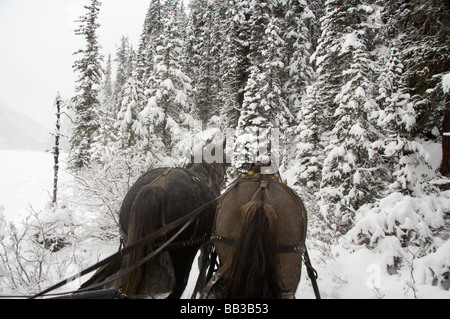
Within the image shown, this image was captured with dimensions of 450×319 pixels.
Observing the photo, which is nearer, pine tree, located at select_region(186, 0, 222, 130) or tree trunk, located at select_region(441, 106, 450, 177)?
tree trunk, located at select_region(441, 106, 450, 177)

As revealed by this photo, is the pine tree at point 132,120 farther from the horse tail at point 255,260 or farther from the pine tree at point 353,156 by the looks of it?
the horse tail at point 255,260

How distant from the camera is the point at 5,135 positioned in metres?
114

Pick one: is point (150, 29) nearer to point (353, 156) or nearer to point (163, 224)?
point (353, 156)

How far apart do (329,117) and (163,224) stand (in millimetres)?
12137

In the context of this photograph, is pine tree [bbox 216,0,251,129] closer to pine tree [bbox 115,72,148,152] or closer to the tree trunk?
pine tree [bbox 115,72,148,152]

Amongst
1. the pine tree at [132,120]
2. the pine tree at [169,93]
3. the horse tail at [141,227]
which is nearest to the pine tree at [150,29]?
the pine tree at [169,93]

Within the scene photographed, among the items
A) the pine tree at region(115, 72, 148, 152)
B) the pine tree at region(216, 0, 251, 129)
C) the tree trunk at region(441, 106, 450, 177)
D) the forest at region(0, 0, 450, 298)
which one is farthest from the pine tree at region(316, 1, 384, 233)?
the pine tree at region(216, 0, 251, 129)

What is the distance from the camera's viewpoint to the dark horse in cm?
267

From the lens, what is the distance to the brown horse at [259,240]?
85.8 inches

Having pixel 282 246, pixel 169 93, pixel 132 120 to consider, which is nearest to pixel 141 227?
pixel 282 246

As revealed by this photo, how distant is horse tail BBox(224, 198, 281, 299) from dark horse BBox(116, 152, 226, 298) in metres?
0.93

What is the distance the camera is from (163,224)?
9.34 ft

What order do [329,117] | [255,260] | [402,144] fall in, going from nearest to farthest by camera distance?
[255,260]
[402,144]
[329,117]
